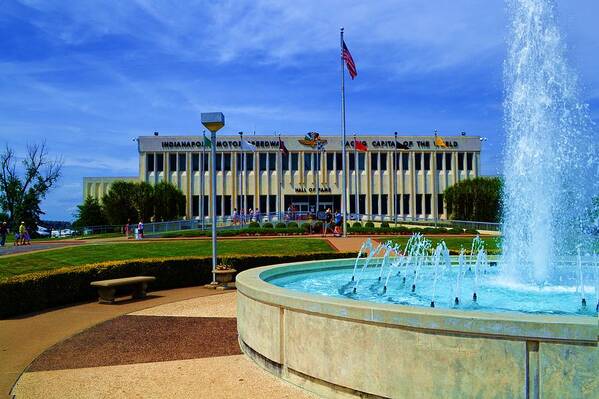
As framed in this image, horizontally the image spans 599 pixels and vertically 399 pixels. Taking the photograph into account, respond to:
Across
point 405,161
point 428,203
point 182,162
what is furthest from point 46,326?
point 428,203

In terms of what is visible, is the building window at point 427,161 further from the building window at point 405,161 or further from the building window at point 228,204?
the building window at point 228,204

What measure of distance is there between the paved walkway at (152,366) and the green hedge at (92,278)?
2.60 meters

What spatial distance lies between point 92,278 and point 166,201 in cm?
4200

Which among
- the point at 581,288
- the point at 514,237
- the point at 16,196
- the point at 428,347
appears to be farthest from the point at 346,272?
the point at 16,196

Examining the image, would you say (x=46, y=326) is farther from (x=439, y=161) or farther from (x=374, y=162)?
(x=439, y=161)

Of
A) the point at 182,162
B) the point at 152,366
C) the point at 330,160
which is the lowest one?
the point at 152,366

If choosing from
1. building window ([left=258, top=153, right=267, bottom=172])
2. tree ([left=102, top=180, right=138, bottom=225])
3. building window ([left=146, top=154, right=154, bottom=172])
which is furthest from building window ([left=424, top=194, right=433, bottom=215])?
tree ([left=102, top=180, right=138, bottom=225])

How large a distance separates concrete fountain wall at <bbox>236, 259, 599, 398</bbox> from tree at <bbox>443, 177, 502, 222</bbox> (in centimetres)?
5239

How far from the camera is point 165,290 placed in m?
15.4

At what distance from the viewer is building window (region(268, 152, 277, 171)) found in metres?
63.9

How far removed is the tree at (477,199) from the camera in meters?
55.0

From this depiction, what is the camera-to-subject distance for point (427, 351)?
189 inches

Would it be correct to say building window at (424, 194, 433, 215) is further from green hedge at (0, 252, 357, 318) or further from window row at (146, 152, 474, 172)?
green hedge at (0, 252, 357, 318)

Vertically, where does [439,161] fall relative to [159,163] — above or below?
above
